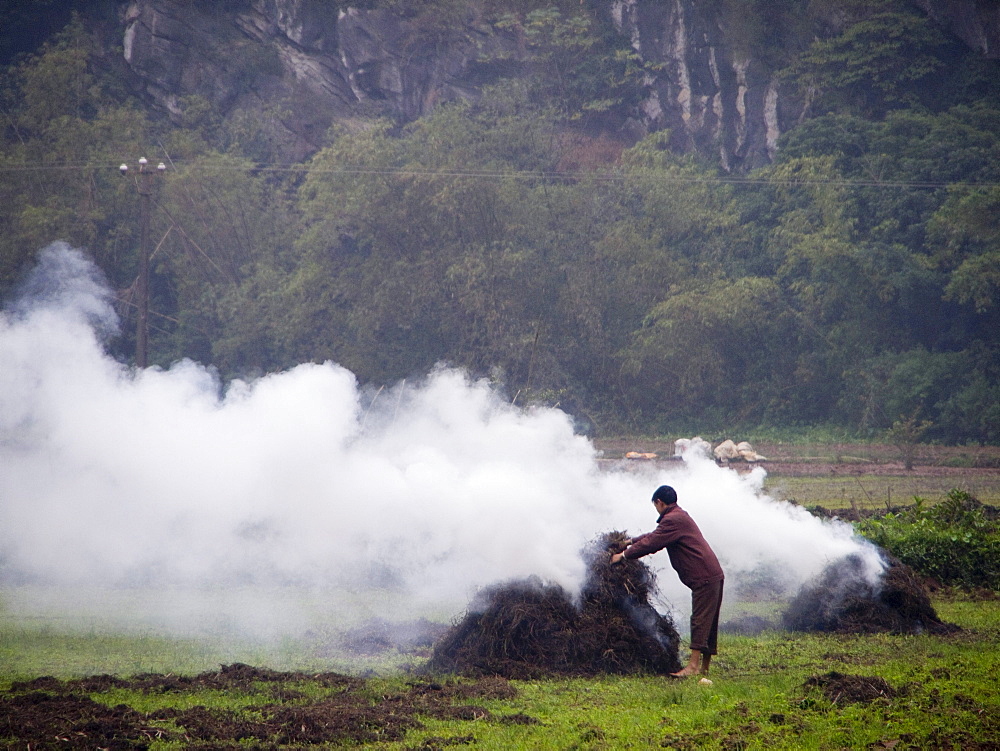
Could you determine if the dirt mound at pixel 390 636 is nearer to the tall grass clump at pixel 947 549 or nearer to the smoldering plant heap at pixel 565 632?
the smoldering plant heap at pixel 565 632

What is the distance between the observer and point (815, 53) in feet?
185

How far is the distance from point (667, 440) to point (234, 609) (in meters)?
33.3

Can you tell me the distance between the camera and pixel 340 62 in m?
64.0

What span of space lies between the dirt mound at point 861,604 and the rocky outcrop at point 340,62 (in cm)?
4994

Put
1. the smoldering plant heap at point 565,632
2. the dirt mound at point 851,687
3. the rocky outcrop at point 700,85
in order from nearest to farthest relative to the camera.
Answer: the dirt mound at point 851,687 → the smoldering plant heap at point 565,632 → the rocky outcrop at point 700,85

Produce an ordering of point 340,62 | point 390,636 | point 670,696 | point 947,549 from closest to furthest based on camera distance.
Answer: point 670,696 → point 390,636 → point 947,549 → point 340,62

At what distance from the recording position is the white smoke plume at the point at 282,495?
576 inches

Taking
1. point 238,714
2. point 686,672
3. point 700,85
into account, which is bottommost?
point 238,714

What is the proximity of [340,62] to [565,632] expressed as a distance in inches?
2286

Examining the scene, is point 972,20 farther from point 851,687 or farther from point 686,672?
point 851,687

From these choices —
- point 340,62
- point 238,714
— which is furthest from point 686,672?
point 340,62

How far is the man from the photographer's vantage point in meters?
11.4

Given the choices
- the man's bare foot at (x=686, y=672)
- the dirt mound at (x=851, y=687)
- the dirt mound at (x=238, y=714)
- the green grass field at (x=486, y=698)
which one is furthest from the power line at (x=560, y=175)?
the dirt mound at (x=851, y=687)

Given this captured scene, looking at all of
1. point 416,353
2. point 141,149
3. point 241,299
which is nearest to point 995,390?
point 416,353
